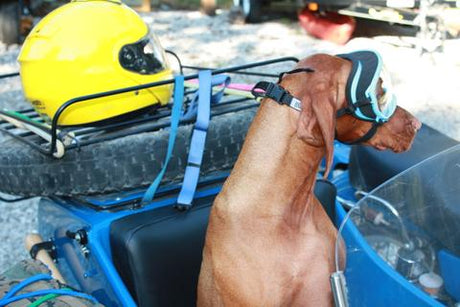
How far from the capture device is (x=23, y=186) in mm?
2295

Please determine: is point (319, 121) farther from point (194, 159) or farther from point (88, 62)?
point (88, 62)

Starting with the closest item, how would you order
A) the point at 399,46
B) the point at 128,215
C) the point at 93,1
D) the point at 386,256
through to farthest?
the point at 386,256 → the point at 128,215 → the point at 93,1 → the point at 399,46

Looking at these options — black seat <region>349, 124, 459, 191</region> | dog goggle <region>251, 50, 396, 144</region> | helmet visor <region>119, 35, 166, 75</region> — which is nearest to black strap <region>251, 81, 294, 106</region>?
dog goggle <region>251, 50, 396, 144</region>

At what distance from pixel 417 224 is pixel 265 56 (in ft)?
21.4

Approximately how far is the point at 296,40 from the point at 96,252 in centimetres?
696

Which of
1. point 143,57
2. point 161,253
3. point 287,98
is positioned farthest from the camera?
point 143,57

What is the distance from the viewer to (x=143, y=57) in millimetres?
2580

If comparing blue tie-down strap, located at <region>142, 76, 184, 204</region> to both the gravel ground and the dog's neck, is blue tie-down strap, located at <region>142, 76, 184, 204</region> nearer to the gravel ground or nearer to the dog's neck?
the dog's neck

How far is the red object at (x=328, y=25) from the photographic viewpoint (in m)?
8.41

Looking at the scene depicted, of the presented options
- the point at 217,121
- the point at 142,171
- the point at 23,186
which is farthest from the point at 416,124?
the point at 23,186

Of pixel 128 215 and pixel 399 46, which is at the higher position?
pixel 128 215

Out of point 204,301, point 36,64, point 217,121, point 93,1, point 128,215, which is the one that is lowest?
point 204,301

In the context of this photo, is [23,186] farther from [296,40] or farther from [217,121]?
[296,40]

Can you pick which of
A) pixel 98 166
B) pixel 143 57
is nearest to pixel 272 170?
pixel 98 166
